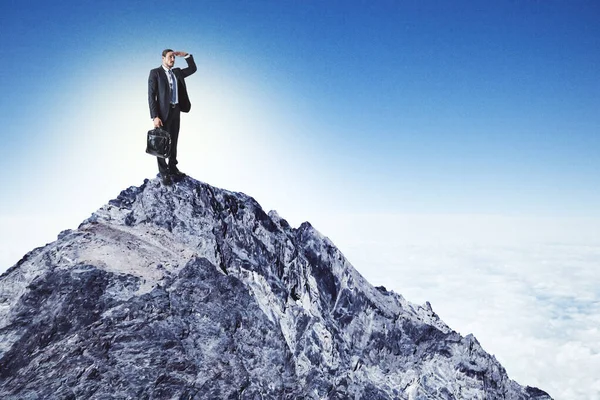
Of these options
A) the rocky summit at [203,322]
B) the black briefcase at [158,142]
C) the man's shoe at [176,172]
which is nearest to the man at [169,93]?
the black briefcase at [158,142]

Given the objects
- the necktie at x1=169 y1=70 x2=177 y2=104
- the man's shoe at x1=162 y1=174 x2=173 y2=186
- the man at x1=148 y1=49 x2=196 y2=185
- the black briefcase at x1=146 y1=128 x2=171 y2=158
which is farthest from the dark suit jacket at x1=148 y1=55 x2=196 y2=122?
the man's shoe at x1=162 y1=174 x2=173 y2=186

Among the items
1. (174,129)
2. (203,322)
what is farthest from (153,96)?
(203,322)

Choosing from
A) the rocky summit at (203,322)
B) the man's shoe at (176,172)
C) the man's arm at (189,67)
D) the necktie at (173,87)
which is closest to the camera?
the rocky summit at (203,322)

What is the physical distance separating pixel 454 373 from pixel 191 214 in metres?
12.8

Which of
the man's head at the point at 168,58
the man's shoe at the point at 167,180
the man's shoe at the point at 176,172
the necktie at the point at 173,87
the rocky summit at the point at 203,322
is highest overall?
the man's head at the point at 168,58

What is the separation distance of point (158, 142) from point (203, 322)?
5.81 m

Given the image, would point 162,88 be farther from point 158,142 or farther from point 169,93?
point 158,142

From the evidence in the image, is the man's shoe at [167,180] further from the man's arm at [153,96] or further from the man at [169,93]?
the man's arm at [153,96]

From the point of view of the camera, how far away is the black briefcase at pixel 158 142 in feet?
39.1

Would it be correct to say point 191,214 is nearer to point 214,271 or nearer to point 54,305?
point 214,271

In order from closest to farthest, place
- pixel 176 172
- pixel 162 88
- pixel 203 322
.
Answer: pixel 203 322 < pixel 162 88 < pixel 176 172

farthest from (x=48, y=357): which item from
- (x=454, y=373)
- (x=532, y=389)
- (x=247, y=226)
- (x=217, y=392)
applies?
(x=532, y=389)

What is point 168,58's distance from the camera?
12.0 metres

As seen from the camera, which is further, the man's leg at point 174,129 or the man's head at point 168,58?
the man's leg at point 174,129
